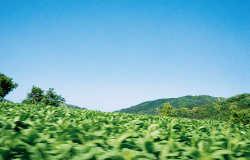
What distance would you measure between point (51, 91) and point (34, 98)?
539 cm

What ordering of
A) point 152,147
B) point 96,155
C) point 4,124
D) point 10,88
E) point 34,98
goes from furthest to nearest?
point 34,98, point 10,88, point 4,124, point 152,147, point 96,155

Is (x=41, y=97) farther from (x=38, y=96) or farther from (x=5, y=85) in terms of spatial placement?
(x=5, y=85)

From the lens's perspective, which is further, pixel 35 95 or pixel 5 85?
pixel 35 95

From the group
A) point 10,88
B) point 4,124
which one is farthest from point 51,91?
point 4,124

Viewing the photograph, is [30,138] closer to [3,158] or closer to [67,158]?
[3,158]

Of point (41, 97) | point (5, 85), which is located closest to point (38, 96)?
point (41, 97)

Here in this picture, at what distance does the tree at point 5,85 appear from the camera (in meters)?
40.1

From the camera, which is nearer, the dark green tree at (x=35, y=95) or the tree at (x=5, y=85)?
the tree at (x=5, y=85)

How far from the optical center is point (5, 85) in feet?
135

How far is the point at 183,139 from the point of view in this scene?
1915mm

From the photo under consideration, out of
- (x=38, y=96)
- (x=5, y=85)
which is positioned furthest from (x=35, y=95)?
(x=5, y=85)

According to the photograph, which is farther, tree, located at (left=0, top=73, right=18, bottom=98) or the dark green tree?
the dark green tree

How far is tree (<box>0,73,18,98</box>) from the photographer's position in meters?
40.1

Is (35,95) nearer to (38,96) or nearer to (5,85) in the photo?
(38,96)
